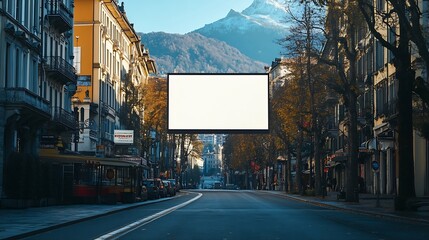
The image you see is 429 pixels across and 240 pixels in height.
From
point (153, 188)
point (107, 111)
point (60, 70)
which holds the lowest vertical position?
point (153, 188)

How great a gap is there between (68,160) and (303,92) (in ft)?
91.1

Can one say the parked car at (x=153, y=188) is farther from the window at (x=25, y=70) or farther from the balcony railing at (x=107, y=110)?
the window at (x=25, y=70)

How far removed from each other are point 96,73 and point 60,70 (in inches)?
998

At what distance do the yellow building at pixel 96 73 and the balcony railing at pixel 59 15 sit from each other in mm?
11864

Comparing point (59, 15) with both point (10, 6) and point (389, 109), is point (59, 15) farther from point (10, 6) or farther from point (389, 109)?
point (389, 109)

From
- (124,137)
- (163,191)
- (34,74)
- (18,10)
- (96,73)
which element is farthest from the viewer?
(124,137)

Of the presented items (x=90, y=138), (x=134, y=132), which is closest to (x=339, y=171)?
(x=134, y=132)

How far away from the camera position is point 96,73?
8050 cm

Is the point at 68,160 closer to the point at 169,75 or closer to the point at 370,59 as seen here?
the point at 169,75

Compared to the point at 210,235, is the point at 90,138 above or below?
above

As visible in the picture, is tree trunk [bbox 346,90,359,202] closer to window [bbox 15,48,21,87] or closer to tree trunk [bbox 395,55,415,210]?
tree trunk [bbox 395,55,415,210]

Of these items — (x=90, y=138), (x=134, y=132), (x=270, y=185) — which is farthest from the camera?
(x=270, y=185)

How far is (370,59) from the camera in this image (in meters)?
70.3

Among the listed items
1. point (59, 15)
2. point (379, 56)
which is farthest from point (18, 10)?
point (379, 56)
